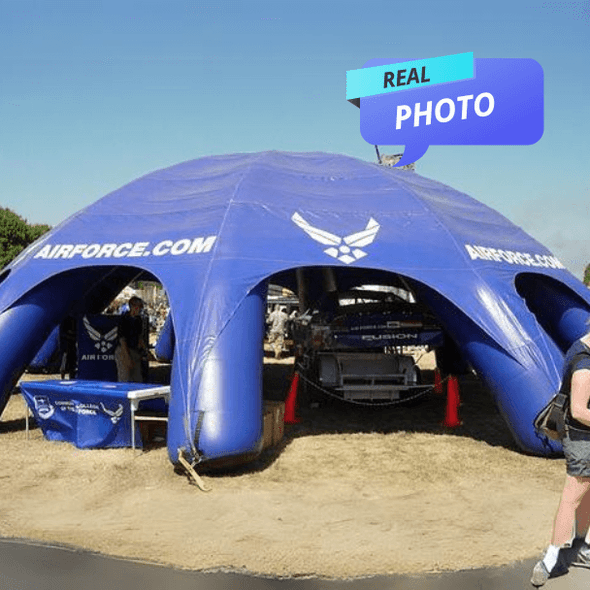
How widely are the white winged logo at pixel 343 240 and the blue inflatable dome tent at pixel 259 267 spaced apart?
0.03 meters

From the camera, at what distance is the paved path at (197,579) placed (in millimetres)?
5551

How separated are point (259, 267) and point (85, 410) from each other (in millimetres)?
3275

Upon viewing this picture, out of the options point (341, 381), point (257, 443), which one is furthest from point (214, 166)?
point (257, 443)

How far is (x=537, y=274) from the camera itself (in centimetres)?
1233

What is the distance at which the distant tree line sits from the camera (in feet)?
163

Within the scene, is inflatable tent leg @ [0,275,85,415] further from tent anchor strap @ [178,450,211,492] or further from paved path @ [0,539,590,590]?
paved path @ [0,539,590,590]

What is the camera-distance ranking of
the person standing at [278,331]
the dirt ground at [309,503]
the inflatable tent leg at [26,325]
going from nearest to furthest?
1. the dirt ground at [309,503]
2. the inflatable tent leg at [26,325]
3. the person standing at [278,331]

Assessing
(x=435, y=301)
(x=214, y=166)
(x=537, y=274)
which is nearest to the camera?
(x=435, y=301)

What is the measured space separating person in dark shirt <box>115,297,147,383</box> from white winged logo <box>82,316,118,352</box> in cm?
48

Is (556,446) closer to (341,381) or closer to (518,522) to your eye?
(518,522)

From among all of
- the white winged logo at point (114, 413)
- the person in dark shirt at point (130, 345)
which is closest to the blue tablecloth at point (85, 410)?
the white winged logo at point (114, 413)

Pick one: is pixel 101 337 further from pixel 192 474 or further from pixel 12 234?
pixel 12 234

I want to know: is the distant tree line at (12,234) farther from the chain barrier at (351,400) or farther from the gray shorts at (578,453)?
the gray shorts at (578,453)

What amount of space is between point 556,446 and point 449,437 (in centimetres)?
191
